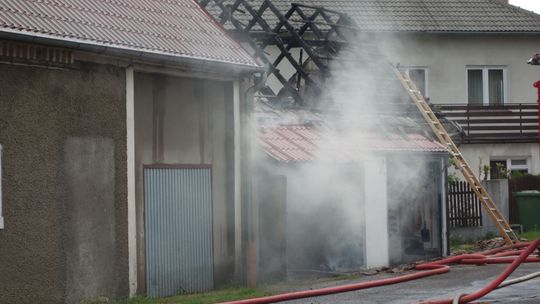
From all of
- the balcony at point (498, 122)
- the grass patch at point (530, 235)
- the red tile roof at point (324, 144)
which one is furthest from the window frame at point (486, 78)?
the red tile roof at point (324, 144)

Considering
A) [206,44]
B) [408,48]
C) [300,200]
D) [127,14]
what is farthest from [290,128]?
[408,48]

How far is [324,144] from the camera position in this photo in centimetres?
1872

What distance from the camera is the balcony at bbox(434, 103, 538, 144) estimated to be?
1278 inches

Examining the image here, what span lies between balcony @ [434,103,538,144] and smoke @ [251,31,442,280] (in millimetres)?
10516

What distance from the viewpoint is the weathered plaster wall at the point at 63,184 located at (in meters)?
13.3

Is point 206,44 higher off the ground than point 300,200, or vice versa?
point 206,44

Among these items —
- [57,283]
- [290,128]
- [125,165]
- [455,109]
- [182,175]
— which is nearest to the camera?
[57,283]

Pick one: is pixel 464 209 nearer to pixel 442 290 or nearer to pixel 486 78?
pixel 486 78

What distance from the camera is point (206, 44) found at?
53.9ft

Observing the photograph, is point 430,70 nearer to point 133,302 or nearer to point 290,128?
point 290,128

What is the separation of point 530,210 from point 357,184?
9.00 m

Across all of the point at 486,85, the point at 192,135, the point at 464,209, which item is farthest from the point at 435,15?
the point at 192,135

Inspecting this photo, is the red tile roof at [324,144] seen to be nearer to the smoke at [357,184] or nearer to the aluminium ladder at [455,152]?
the smoke at [357,184]

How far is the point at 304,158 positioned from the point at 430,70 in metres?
16.2
